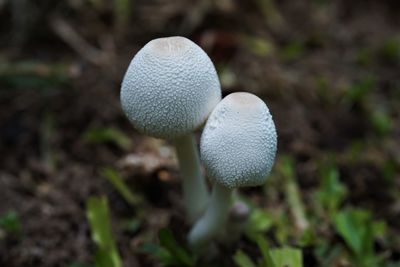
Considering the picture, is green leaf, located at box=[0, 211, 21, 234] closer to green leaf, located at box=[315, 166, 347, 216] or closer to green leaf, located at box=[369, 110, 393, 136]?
green leaf, located at box=[315, 166, 347, 216]

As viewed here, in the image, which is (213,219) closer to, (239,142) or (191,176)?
(191,176)

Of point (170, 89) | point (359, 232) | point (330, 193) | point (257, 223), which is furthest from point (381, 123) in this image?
point (170, 89)

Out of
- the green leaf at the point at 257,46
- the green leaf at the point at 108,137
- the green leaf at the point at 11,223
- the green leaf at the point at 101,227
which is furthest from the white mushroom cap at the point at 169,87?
the green leaf at the point at 257,46

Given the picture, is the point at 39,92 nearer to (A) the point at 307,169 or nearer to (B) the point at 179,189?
(B) the point at 179,189

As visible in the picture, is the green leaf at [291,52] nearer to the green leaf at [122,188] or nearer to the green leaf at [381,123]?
the green leaf at [381,123]

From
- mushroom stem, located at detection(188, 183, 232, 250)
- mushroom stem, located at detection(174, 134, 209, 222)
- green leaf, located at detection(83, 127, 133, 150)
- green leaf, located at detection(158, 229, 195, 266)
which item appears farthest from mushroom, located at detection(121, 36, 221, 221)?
green leaf, located at detection(83, 127, 133, 150)
